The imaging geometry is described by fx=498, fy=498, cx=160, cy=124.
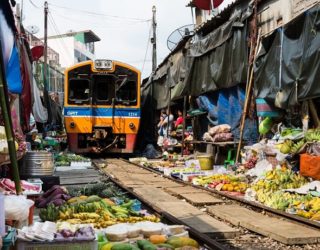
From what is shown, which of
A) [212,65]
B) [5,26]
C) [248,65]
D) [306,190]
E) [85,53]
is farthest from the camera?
[85,53]

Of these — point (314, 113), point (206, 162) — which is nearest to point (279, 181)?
point (314, 113)

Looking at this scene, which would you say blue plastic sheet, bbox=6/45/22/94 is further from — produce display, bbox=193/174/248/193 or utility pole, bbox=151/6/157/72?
utility pole, bbox=151/6/157/72

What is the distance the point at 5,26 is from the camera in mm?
5332

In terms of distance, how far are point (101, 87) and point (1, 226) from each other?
15.0m

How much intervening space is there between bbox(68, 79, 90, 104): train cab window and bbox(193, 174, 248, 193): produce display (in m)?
8.11

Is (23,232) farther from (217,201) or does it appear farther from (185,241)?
(217,201)

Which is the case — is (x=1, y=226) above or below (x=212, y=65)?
below

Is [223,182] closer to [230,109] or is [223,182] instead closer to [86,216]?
[230,109]

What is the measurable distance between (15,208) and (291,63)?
23.0ft

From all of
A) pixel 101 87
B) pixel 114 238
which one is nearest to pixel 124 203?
pixel 114 238

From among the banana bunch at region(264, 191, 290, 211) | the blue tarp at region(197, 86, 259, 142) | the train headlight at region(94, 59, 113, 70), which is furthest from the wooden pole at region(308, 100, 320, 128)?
the train headlight at region(94, 59, 113, 70)

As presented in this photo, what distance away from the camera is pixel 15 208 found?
3.83 m

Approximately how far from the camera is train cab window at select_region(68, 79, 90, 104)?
59.0ft

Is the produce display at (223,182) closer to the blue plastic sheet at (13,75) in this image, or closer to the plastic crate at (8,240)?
the blue plastic sheet at (13,75)
